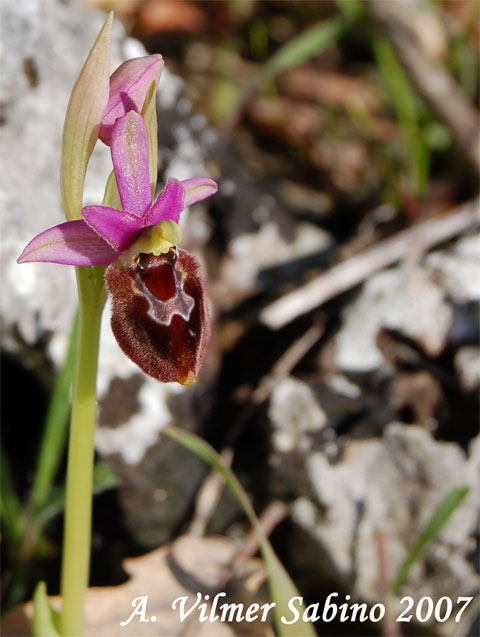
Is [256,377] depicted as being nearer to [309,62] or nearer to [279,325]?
[279,325]

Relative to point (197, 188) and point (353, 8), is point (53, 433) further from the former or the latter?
point (353, 8)

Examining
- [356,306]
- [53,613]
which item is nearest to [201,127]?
[356,306]

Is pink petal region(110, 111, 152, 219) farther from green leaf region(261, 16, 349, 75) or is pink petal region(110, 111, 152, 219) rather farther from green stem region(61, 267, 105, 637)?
green leaf region(261, 16, 349, 75)

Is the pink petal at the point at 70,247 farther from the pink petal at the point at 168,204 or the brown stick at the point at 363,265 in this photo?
the brown stick at the point at 363,265

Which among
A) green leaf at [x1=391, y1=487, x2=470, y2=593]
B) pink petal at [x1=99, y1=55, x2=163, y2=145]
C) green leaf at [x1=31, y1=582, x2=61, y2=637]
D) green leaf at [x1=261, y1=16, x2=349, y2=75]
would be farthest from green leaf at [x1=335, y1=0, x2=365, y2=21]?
green leaf at [x1=31, y1=582, x2=61, y2=637]

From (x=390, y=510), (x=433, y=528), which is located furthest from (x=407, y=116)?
(x=433, y=528)
